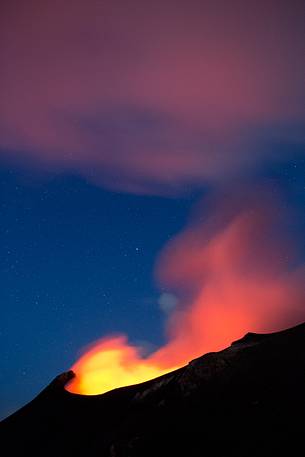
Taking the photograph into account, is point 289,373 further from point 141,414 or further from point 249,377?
point 141,414

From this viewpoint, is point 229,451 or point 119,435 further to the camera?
point 119,435

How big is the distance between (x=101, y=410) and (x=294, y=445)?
2921cm

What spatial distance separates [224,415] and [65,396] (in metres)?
33.9

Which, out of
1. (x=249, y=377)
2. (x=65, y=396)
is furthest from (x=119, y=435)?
(x=65, y=396)

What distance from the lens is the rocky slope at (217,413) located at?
23016 millimetres

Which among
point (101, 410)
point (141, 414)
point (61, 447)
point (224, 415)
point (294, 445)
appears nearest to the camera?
point (294, 445)

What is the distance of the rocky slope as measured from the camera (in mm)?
23016

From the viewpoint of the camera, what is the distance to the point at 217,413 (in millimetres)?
26953

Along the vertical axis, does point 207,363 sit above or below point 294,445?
above

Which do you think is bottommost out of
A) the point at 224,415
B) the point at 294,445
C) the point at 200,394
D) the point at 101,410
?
the point at 294,445

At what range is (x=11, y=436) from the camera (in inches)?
1889

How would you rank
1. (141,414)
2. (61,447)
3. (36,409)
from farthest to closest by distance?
1. (36,409)
2. (61,447)
3. (141,414)

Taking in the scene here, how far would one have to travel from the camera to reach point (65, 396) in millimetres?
52938

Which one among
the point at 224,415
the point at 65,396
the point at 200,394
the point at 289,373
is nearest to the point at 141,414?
the point at 200,394
